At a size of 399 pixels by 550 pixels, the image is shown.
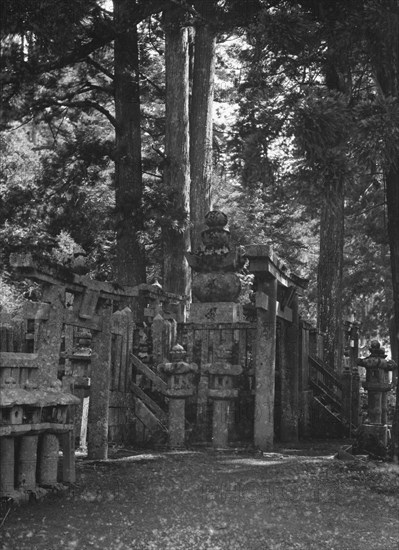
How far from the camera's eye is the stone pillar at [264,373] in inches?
515

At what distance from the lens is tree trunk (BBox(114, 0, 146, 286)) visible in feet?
58.1

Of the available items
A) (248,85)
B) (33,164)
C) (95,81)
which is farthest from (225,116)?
(248,85)

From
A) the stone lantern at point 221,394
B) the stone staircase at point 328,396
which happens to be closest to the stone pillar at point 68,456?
the stone lantern at point 221,394

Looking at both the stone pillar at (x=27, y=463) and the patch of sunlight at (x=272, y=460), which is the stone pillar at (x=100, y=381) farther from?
the stone pillar at (x=27, y=463)

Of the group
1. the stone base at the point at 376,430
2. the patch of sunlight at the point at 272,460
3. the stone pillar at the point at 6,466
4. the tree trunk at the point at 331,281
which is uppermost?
the tree trunk at the point at 331,281

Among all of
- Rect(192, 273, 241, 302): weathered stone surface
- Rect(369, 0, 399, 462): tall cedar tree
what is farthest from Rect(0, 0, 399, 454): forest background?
Rect(192, 273, 241, 302): weathered stone surface

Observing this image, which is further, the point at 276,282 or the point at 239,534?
the point at 276,282

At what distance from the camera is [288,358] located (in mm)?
15078

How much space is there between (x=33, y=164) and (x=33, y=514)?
69.1ft

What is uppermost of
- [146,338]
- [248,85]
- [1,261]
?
[248,85]

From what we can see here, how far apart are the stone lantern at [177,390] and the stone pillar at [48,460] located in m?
3.93

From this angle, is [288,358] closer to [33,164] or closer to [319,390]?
[319,390]

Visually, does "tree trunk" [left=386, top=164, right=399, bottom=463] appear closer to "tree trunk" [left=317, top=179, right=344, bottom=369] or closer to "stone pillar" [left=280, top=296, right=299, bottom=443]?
"stone pillar" [left=280, top=296, right=299, bottom=443]

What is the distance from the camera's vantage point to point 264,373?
43.4ft
